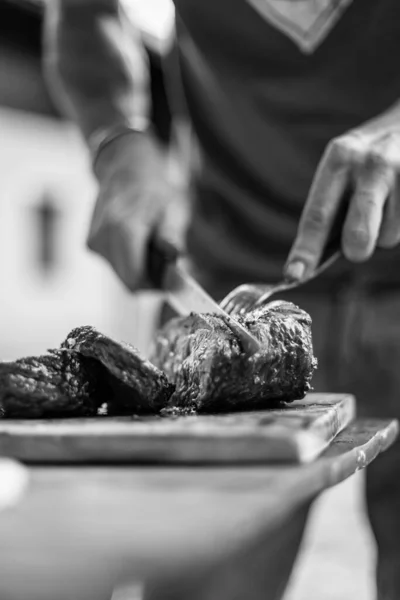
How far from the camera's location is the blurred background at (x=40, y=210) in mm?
9461

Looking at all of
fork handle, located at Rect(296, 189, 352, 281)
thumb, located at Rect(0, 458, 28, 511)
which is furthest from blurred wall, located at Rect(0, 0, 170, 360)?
thumb, located at Rect(0, 458, 28, 511)

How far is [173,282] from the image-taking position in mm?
2410

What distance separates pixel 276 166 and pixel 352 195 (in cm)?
92

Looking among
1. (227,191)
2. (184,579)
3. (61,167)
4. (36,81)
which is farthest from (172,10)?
(61,167)

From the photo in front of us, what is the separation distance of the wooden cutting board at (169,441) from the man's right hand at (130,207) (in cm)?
121

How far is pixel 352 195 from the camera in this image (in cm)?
213

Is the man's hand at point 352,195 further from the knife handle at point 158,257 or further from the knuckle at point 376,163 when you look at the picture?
the knife handle at point 158,257

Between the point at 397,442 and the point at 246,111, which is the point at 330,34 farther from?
the point at 397,442

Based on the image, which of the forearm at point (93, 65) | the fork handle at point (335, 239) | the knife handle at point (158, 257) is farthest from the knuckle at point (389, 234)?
the forearm at point (93, 65)

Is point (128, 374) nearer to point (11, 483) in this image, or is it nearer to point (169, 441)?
point (169, 441)

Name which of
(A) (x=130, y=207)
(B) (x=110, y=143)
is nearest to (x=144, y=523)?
(A) (x=130, y=207)

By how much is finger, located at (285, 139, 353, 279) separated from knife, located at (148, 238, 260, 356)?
238mm

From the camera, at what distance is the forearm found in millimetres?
3371

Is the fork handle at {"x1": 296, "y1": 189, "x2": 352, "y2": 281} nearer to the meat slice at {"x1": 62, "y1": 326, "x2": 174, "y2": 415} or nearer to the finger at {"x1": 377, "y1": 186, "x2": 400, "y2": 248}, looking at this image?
the finger at {"x1": 377, "y1": 186, "x2": 400, "y2": 248}
